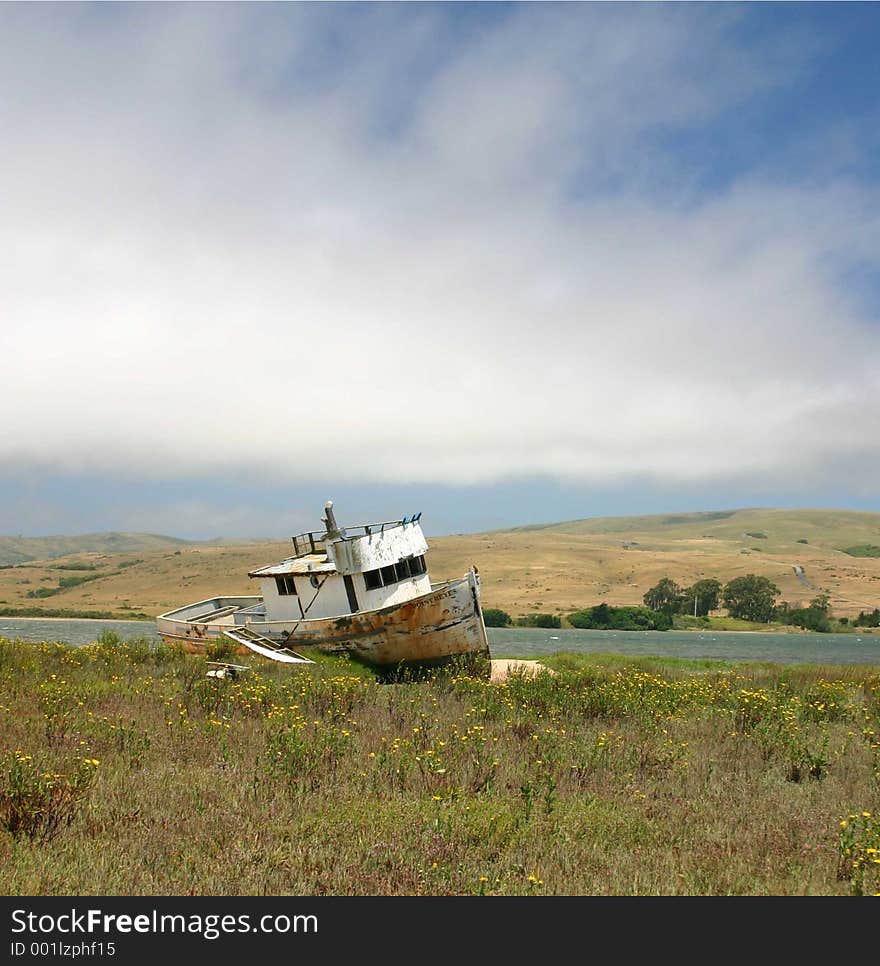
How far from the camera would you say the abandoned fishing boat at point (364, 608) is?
23359mm

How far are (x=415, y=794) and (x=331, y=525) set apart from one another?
18865 mm

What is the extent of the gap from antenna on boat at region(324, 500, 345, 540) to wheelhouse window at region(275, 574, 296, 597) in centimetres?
244

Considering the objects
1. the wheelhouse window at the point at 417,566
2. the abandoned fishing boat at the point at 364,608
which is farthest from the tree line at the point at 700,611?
the abandoned fishing boat at the point at 364,608

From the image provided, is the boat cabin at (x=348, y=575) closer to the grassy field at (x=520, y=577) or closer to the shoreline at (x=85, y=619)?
the shoreline at (x=85, y=619)

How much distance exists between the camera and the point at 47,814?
610 cm

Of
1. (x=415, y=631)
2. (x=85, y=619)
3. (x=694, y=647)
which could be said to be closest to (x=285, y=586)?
(x=415, y=631)

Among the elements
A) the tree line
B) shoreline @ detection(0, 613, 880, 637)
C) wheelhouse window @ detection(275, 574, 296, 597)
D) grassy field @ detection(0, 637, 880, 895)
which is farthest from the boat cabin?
the tree line

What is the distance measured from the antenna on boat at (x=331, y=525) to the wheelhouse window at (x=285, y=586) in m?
2.44

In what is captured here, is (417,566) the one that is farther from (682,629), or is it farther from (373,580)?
(682,629)

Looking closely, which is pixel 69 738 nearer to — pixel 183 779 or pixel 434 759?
pixel 183 779

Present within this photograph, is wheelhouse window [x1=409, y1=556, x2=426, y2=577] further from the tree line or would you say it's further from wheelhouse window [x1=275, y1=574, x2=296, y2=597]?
the tree line
